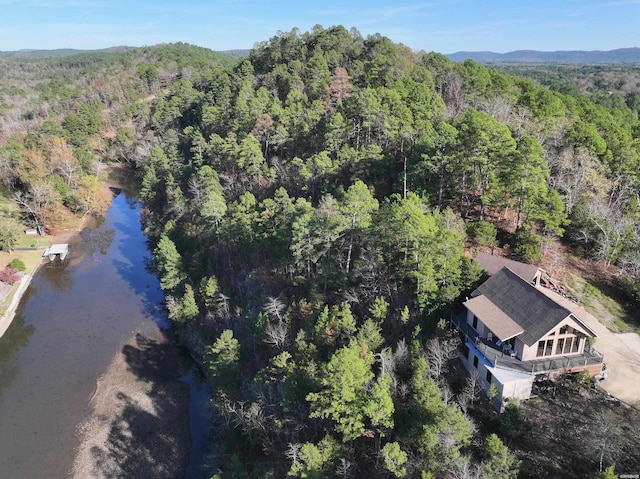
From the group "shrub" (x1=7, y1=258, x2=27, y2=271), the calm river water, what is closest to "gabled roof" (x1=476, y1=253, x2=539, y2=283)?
the calm river water

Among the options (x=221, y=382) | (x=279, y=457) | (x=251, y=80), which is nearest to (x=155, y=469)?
(x=221, y=382)

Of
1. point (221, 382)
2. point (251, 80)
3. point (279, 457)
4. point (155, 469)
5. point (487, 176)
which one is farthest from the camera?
point (251, 80)

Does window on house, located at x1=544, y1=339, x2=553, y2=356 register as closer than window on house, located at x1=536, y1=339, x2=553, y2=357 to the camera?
No

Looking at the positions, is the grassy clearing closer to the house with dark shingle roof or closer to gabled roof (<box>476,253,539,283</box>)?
the house with dark shingle roof

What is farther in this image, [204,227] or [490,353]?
[204,227]

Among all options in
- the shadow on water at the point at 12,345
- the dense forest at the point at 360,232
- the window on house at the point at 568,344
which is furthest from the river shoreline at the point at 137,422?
the window on house at the point at 568,344

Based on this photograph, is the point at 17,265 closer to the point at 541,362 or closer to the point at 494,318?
the point at 494,318

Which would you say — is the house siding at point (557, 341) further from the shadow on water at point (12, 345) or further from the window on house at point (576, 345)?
the shadow on water at point (12, 345)

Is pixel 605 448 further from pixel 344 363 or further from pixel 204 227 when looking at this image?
pixel 204 227
